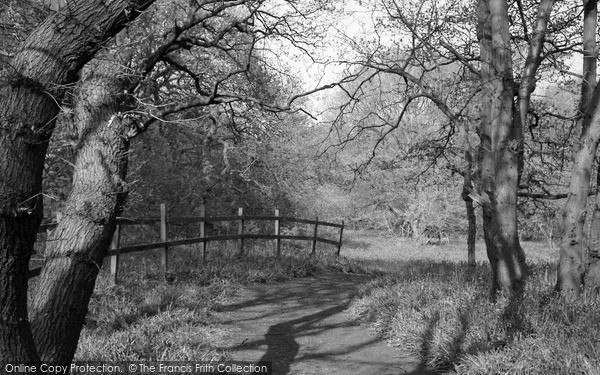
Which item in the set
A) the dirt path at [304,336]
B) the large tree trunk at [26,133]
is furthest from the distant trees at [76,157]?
the dirt path at [304,336]

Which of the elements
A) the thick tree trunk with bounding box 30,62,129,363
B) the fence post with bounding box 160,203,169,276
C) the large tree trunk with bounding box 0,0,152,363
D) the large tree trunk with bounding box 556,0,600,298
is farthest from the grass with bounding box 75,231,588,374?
the large tree trunk with bounding box 0,0,152,363

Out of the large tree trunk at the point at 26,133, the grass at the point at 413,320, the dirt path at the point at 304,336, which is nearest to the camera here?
the large tree trunk at the point at 26,133

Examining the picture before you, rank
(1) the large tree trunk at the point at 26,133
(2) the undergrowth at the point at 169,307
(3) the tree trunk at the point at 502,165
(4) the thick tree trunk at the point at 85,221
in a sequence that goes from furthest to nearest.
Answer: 1. (3) the tree trunk at the point at 502,165
2. (2) the undergrowth at the point at 169,307
3. (4) the thick tree trunk at the point at 85,221
4. (1) the large tree trunk at the point at 26,133

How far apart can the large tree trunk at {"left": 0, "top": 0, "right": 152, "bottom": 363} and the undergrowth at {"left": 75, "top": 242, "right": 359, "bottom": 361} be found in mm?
2773

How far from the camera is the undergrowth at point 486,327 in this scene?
493 centimetres

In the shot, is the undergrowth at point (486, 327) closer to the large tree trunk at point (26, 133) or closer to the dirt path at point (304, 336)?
the dirt path at point (304, 336)

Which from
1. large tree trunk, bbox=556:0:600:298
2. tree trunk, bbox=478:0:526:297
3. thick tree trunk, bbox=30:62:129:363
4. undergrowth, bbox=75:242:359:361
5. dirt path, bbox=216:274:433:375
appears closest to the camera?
thick tree trunk, bbox=30:62:129:363

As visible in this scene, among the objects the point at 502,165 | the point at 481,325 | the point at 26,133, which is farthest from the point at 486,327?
the point at 26,133

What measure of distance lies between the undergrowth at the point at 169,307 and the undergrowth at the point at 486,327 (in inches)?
93.5

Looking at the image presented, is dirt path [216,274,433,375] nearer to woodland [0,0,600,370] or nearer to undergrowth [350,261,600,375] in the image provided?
undergrowth [350,261,600,375]

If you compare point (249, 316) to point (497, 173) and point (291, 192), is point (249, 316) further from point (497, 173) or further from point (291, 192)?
point (291, 192)

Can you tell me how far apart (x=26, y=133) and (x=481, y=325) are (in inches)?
192

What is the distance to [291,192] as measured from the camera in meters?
22.7

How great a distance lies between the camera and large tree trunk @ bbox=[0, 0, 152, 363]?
3.13 metres
